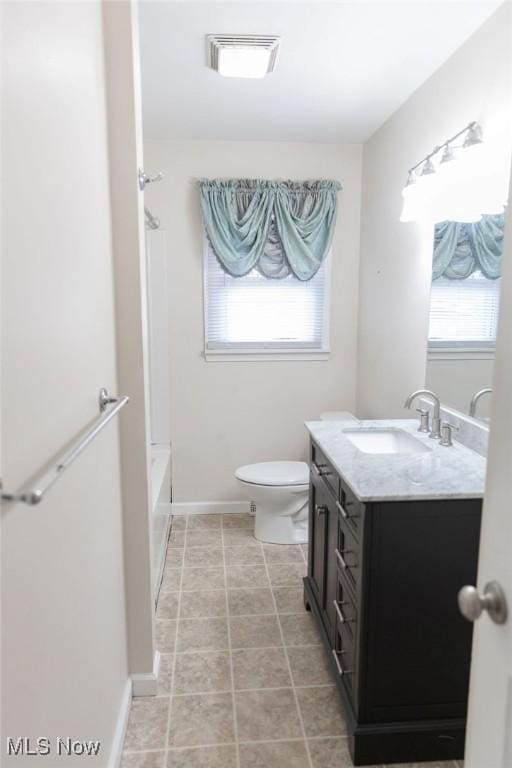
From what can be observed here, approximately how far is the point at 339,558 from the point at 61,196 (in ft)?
4.75

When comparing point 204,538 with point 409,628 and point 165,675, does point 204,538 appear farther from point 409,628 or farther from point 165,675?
point 409,628

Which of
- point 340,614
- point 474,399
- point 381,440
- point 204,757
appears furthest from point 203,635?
point 474,399

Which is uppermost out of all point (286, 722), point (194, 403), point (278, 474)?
point (194, 403)

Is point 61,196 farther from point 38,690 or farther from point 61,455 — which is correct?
point 38,690

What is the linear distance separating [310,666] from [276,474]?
3.83ft

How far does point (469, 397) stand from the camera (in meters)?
2.09

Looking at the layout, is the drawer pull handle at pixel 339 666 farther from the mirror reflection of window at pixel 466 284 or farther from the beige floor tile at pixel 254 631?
the mirror reflection of window at pixel 466 284

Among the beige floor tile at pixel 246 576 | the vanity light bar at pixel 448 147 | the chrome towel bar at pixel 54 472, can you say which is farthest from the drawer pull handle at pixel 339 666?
the vanity light bar at pixel 448 147

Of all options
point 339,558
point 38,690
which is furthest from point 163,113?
point 38,690

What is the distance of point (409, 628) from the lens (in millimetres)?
1571

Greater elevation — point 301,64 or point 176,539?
point 301,64

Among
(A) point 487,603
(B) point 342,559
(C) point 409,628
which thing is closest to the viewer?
(A) point 487,603

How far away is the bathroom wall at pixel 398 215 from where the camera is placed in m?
1.86

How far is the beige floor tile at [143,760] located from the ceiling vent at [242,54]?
259cm
